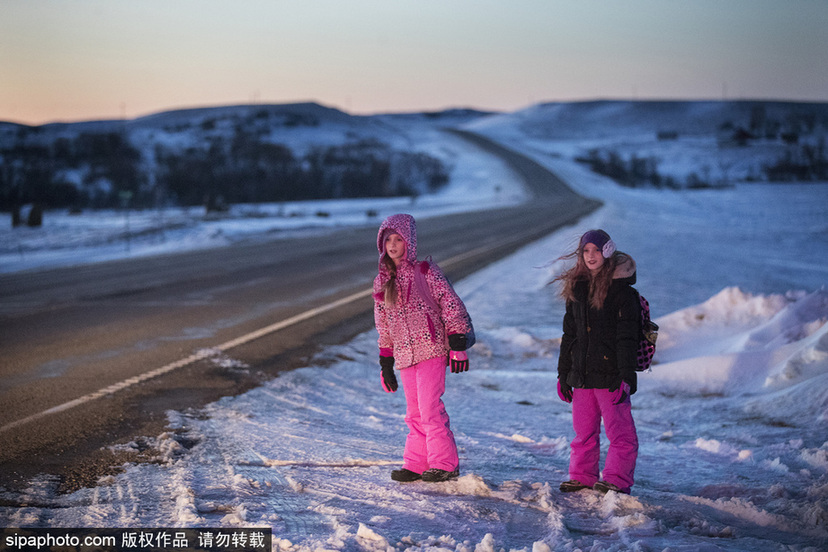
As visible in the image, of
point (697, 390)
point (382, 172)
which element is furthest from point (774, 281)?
point (382, 172)

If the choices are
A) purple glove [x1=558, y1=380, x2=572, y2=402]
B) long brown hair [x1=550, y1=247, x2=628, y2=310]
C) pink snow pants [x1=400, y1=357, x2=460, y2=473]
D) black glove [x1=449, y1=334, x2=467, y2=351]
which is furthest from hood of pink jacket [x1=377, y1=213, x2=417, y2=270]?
purple glove [x1=558, y1=380, x2=572, y2=402]

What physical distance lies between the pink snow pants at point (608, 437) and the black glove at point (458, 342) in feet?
2.45

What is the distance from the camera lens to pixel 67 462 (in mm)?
4652

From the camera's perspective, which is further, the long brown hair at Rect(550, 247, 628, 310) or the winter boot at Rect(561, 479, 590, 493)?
the winter boot at Rect(561, 479, 590, 493)

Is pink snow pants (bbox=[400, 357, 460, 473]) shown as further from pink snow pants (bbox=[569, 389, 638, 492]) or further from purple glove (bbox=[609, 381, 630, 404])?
purple glove (bbox=[609, 381, 630, 404])

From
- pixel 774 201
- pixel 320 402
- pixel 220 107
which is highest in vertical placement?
pixel 220 107

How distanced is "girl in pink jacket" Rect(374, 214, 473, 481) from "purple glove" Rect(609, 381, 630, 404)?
85 cm

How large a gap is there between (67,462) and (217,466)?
0.97 metres

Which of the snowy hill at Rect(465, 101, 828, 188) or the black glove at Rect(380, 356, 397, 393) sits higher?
the snowy hill at Rect(465, 101, 828, 188)

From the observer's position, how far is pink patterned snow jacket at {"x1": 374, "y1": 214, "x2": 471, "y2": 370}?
4262 millimetres

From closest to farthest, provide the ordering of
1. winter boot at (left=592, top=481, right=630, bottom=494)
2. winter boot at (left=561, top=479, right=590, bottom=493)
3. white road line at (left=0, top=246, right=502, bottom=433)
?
winter boot at (left=592, top=481, right=630, bottom=494) → winter boot at (left=561, top=479, right=590, bottom=493) → white road line at (left=0, top=246, right=502, bottom=433)

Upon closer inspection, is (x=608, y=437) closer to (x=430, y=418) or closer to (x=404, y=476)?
(x=430, y=418)

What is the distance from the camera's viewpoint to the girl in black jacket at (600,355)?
4.05 metres

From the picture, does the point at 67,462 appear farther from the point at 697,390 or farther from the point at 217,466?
the point at 697,390
